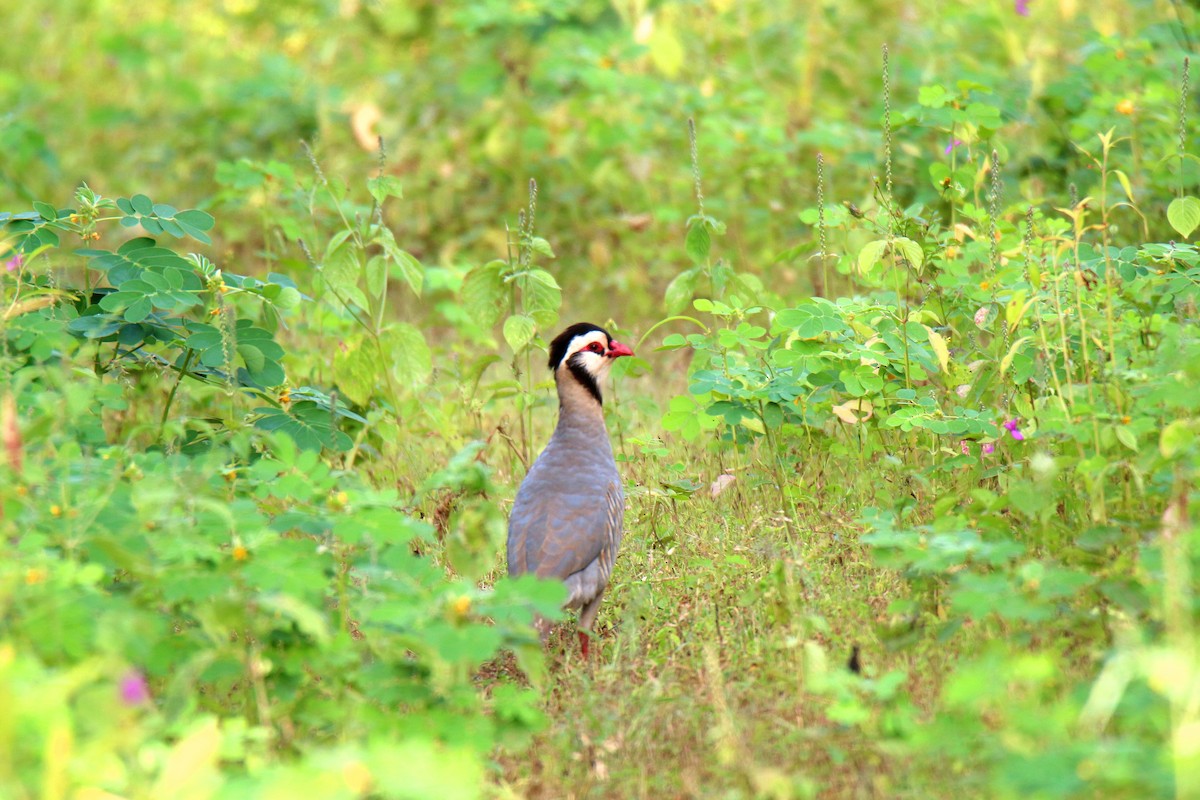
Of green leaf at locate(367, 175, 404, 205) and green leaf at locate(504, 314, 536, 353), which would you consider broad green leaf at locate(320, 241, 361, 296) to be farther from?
green leaf at locate(504, 314, 536, 353)

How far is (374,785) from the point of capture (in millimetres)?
2936

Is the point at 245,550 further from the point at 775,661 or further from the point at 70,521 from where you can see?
the point at 775,661

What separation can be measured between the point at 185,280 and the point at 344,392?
3.16ft

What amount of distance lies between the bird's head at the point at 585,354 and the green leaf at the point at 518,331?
0.55 feet

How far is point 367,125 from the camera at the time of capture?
952cm

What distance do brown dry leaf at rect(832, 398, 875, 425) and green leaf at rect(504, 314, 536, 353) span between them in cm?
128

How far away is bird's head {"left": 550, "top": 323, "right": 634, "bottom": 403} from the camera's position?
5465 mm

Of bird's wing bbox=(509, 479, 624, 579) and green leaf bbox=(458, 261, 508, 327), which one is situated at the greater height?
green leaf bbox=(458, 261, 508, 327)

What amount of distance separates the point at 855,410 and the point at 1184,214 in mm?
1410

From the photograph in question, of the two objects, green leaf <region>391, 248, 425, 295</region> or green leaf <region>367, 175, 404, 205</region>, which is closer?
green leaf <region>367, 175, 404, 205</region>

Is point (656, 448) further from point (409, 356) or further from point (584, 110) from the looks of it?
point (584, 110)

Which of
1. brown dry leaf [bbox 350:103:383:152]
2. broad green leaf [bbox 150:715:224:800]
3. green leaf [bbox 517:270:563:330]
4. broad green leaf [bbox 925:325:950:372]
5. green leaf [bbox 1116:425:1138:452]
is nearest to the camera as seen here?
broad green leaf [bbox 150:715:224:800]

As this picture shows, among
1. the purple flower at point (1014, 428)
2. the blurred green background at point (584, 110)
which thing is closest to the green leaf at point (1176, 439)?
the purple flower at point (1014, 428)

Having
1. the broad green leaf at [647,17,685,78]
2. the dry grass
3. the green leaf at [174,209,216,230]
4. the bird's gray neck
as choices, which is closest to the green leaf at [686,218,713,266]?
the bird's gray neck
